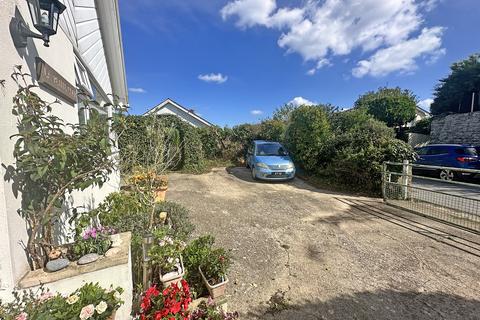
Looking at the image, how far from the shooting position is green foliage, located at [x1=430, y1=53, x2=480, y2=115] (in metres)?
16.5

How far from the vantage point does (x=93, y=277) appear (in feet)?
5.56

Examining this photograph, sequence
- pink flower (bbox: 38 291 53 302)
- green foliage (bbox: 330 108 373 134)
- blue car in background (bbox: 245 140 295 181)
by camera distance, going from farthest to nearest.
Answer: green foliage (bbox: 330 108 373 134) → blue car in background (bbox: 245 140 295 181) → pink flower (bbox: 38 291 53 302)

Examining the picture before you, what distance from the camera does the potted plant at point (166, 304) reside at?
1727 millimetres

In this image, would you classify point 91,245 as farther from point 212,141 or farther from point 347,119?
point 347,119

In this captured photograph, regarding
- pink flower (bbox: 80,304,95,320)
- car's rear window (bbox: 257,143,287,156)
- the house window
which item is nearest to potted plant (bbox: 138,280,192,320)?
pink flower (bbox: 80,304,95,320)

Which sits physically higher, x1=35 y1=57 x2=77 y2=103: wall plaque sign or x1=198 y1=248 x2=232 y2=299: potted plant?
x1=35 y1=57 x2=77 y2=103: wall plaque sign

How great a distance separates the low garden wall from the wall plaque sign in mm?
1663

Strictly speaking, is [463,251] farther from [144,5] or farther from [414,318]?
[144,5]

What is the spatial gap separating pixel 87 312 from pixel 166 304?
1.95ft

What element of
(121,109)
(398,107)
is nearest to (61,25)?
(121,109)

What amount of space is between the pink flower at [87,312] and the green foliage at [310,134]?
859 centimetres

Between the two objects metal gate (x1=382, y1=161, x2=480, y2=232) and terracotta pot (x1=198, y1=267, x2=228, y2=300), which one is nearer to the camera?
terracotta pot (x1=198, y1=267, x2=228, y2=300)

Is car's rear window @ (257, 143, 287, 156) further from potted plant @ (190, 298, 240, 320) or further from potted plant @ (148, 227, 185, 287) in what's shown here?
potted plant @ (190, 298, 240, 320)

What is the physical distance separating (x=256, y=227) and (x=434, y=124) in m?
18.8
